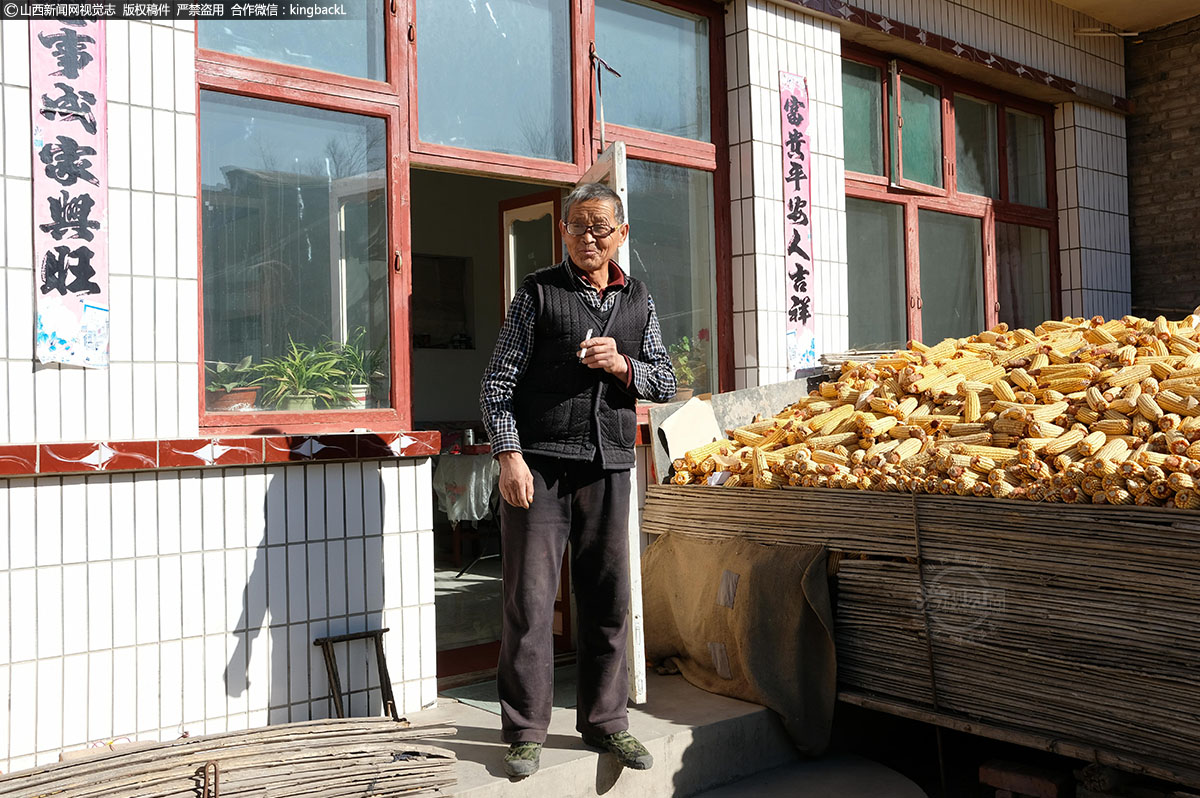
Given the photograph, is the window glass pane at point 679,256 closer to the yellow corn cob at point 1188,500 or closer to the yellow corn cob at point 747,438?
the yellow corn cob at point 747,438

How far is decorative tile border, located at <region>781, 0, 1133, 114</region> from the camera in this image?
6.45m

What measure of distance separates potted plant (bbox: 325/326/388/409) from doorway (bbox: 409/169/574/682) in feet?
2.16

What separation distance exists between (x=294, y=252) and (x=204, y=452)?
0.98m

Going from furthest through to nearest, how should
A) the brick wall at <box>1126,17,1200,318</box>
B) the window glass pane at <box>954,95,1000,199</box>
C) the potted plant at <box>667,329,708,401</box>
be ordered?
the brick wall at <box>1126,17,1200,318</box>
the window glass pane at <box>954,95,1000,199</box>
the potted plant at <box>667,329,708,401</box>

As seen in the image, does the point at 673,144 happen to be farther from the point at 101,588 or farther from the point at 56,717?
the point at 56,717

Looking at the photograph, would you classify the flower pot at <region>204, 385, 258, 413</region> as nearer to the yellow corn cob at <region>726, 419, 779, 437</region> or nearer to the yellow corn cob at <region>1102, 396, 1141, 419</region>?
the yellow corn cob at <region>726, 419, 779, 437</region>

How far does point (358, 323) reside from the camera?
14.7ft

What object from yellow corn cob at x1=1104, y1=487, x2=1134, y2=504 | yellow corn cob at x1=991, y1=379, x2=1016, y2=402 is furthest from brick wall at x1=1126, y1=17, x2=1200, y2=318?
yellow corn cob at x1=1104, y1=487, x2=1134, y2=504

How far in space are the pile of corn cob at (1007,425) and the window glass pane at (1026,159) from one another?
9.23 ft

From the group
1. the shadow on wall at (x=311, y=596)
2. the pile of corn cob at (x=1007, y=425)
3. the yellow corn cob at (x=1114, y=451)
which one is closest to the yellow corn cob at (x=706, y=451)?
the pile of corn cob at (x=1007, y=425)

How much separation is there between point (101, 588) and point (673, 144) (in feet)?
12.6

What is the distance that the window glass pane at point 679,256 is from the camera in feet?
18.8

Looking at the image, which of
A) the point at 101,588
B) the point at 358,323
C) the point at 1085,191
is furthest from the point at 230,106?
the point at 1085,191

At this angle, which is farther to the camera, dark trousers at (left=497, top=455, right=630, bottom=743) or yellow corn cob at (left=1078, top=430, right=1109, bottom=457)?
yellow corn cob at (left=1078, top=430, right=1109, bottom=457)
